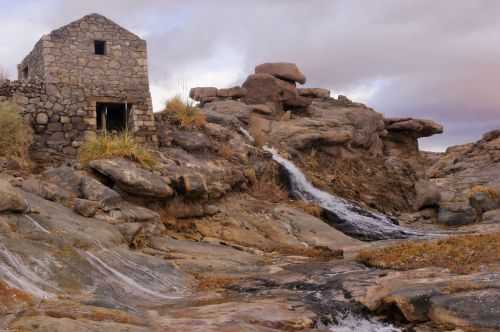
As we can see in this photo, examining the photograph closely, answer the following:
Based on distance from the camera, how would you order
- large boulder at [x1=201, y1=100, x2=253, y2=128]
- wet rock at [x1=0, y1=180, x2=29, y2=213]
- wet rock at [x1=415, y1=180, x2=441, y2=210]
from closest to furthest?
wet rock at [x1=0, y1=180, x2=29, y2=213] < large boulder at [x1=201, y1=100, x2=253, y2=128] < wet rock at [x1=415, y1=180, x2=441, y2=210]

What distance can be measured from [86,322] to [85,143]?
10.9m

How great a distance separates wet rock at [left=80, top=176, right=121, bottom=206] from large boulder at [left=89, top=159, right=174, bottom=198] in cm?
64

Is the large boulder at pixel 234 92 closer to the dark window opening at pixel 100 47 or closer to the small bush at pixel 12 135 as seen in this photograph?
the dark window opening at pixel 100 47

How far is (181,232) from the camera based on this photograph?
1470 centimetres

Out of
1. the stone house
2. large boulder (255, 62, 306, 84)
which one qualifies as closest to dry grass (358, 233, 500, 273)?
the stone house

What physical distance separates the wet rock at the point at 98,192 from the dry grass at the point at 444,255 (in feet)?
17.9

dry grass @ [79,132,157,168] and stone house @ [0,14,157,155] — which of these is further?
stone house @ [0,14,157,155]

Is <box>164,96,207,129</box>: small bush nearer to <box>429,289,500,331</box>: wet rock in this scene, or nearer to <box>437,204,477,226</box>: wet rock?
<box>437,204,477,226</box>: wet rock

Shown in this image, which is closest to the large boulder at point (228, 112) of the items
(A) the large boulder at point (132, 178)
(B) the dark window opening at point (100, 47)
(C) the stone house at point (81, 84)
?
(C) the stone house at point (81, 84)

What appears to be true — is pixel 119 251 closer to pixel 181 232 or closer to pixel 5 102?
pixel 181 232

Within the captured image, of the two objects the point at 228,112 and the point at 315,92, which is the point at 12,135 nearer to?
the point at 228,112

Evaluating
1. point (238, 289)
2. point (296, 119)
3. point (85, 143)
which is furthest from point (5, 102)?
point (296, 119)

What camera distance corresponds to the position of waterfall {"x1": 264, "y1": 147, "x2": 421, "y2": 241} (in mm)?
18188

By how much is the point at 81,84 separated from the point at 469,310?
45.3 feet
